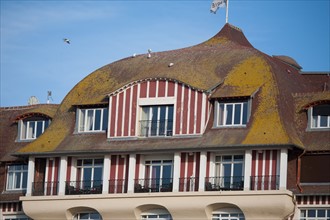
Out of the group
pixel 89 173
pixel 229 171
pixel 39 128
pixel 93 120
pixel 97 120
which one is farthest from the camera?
pixel 39 128

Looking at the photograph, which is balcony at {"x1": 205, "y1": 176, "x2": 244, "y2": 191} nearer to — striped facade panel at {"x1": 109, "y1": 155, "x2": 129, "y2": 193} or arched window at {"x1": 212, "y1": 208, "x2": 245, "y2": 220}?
arched window at {"x1": 212, "y1": 208, "x2": 245, "y2": 220}

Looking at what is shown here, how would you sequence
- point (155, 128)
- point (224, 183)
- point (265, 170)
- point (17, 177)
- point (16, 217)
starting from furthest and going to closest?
point (17, 177) < point (16, 217) < point (155, 128) < point (224, 183) < point (265, 170)

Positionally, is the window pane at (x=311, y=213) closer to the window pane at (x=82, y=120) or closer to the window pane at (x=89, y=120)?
the window pane at (x=89, y=120)

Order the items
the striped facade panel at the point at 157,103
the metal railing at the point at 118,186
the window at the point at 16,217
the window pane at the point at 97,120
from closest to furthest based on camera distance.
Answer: the striped facade panel at the point at 157,103
the metal railing at the point at 118,186
the window pane at the point at 97,120
the window at the point at 16,217

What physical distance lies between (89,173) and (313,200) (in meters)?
14.4

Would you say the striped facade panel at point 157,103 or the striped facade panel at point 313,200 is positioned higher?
the striped facade panel at point 157,103

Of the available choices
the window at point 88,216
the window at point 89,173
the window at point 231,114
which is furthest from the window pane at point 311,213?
the window at point 89,173

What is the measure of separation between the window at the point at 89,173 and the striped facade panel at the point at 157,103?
7.16 feet

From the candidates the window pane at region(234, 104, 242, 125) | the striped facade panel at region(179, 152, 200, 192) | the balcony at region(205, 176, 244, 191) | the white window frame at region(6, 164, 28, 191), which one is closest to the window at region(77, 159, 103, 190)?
the white window frame at region(6, 164, 28, 191)

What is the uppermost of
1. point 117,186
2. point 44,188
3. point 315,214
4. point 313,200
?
point 117,186

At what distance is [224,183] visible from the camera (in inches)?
3088

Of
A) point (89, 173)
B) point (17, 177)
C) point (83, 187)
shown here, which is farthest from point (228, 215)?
point (17, 177)

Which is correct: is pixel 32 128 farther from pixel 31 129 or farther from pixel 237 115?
pixel 237 115

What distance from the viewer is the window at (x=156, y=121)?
80.8 meters
